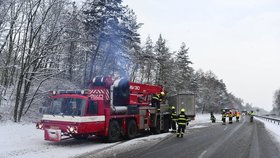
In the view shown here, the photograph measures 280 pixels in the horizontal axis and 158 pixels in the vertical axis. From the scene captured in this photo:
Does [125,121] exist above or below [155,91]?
below

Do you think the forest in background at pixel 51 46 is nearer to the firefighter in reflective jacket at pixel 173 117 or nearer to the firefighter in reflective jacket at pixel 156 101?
the firefighter in reflective jacket at pixel 156 101

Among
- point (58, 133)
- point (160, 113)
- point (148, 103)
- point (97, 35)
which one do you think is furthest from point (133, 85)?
point (97, 35)

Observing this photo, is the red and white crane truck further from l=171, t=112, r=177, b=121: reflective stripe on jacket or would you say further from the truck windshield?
l=171, t=112, r=177, b=121: reflective stripe on jacket

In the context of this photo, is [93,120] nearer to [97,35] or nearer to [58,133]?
[58,133]

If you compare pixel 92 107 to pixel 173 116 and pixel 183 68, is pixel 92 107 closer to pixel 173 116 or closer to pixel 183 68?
pixel 173 116

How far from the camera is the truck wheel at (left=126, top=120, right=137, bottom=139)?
18.1 metres

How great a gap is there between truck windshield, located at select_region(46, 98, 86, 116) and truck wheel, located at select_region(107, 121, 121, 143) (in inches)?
90.4

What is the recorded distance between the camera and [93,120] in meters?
15.1

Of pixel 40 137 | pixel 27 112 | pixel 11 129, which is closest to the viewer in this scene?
pixel 40 137

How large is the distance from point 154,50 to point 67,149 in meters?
49.6

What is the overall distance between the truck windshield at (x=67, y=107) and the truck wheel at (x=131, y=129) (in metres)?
4.08

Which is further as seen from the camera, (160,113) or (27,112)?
(27,112)

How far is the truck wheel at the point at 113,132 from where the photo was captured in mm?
16308

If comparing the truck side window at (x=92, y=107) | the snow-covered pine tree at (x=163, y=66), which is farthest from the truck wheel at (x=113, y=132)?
the snow-covered pine tree at (x=163, y=66)
